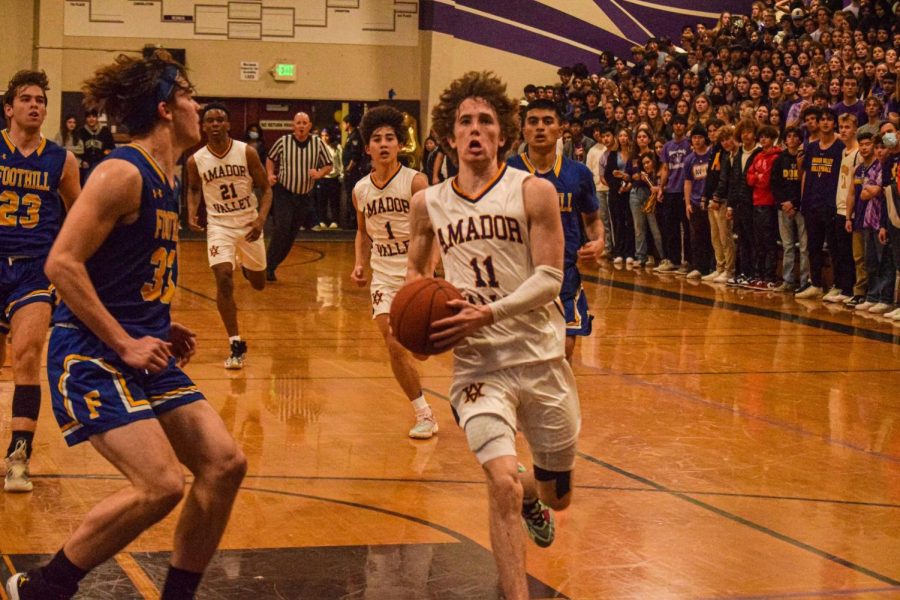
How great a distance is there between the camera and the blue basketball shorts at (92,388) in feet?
12.7

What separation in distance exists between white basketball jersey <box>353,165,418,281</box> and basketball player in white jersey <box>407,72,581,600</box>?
3134 mm

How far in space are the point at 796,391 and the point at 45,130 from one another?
19282mm

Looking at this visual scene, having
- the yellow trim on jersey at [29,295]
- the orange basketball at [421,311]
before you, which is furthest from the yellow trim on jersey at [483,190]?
the yellow trim on jersey at [29,295]

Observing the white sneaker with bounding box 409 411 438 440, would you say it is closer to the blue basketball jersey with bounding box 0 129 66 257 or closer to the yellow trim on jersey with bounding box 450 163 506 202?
the blue basketball jersey with bounding box 0 129 66 257

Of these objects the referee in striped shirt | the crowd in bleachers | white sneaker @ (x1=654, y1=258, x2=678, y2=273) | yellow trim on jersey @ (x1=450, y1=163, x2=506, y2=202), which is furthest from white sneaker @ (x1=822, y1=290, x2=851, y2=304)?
yellow trim on jersey @ (x1=450, y1=163, x2=506, y2=202)

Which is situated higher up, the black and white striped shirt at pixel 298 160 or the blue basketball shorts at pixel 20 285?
the black and white striped shirt at pixel 298 160

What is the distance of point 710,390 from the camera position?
9.03 meters

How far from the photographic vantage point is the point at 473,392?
14.9 feet

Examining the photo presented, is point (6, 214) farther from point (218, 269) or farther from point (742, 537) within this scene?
point (742, 537)

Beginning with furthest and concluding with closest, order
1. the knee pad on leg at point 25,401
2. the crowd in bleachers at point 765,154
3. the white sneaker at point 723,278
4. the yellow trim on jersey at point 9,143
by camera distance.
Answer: the white sneaker at point 723,278 → the crowd in bleachers at point 765,154 → the yellow trim on jersey at point 9,143 → the knee pad on leg at point 25,401

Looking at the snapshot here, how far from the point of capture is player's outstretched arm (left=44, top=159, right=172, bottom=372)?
12.5ft

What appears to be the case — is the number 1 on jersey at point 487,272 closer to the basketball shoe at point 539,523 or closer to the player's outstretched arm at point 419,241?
the player's outstretched arm at point 419,241

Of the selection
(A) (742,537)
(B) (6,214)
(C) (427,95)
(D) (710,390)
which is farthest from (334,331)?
(C) (427,95)

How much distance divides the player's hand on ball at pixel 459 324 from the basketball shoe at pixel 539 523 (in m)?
1.03
